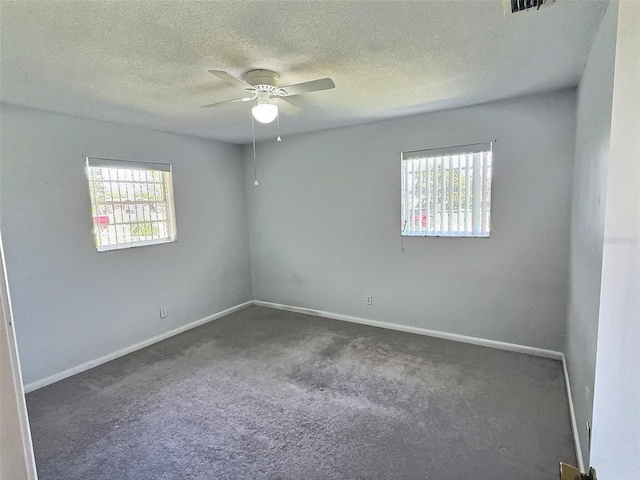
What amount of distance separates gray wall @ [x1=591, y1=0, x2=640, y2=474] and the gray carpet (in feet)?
5.39

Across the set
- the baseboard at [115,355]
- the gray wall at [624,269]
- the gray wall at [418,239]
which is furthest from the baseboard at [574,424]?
the baseboard at [115,355]

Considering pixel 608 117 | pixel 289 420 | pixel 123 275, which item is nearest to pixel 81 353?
pixel 123 275

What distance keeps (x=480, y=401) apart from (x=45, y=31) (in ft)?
11.7

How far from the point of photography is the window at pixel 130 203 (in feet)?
11.3

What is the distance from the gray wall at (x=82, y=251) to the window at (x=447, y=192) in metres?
2.62

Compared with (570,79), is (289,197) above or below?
below

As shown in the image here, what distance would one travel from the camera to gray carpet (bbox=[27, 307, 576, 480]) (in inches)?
78.7

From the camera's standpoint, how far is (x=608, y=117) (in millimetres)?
1460

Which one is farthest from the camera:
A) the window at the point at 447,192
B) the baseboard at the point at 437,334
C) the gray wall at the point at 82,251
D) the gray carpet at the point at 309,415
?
the window at the point at 447,192

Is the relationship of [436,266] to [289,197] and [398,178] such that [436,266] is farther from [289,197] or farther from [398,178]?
[289,197]

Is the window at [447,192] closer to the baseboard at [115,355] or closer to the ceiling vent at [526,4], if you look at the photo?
the ceiling vent at [526,4]

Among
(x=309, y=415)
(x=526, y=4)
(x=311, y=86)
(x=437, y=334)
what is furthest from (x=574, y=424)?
(x=311, y=86)

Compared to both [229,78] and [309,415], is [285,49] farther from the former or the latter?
[309,415]

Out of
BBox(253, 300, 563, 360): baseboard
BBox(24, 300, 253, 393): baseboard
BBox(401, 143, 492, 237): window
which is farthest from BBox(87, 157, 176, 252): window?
BBox(401, 143, 492, 237): window
